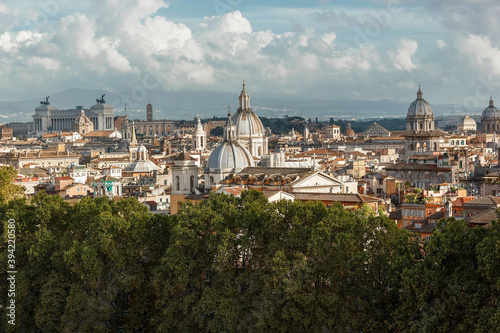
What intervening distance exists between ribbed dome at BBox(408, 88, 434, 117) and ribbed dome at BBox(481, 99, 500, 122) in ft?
210

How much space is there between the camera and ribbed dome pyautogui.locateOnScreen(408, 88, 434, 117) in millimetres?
101812

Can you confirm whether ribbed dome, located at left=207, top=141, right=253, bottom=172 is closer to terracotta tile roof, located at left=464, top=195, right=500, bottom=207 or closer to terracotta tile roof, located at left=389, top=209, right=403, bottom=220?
terracotta tile roof, located at left=389, top=209, right=403, bottom=220

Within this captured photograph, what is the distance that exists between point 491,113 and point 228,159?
120m

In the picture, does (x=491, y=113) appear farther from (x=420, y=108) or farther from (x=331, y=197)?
(x=331, y=197)

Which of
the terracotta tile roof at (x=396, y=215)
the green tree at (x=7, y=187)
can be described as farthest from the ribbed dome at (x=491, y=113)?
the green tree at (x=7, y=187)

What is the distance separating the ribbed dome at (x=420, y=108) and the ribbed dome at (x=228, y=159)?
2077 inches

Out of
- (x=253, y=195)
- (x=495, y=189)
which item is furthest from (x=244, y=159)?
(x=253, y=195)

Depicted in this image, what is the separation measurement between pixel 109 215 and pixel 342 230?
25.7 ft

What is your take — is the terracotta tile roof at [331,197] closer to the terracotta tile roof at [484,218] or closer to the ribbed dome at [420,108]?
the terracotta tile roof at [484,218]

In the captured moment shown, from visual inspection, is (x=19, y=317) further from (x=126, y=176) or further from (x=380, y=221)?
(x=126, y=176)

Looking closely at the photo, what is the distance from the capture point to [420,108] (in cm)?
10194

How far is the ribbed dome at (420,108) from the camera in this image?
101812 mm

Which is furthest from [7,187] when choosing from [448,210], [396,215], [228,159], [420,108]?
[420,108]

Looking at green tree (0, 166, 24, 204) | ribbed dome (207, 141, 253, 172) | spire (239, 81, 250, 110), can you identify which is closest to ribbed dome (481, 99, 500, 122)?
spire (239, 81, 250, 110)
